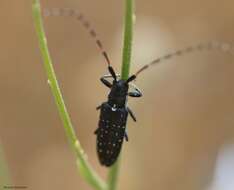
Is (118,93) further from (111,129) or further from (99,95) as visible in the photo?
(99,95)

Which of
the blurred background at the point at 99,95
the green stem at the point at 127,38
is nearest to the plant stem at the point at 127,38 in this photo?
the green stem at the point at 127,38

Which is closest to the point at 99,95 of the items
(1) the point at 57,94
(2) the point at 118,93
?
(2) the point at 118,93

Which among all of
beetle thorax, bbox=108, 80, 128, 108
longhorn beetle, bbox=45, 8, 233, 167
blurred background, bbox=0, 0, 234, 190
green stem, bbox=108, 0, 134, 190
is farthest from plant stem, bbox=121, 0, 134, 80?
blurred background, bbox=0, 0, 234, 190

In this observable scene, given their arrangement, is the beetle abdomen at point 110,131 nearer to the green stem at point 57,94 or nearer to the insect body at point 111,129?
the insect body at point 111,129

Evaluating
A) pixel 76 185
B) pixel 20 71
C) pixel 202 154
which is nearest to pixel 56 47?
pixel 20 71

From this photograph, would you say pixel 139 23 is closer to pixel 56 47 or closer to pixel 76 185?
pixel 56 47

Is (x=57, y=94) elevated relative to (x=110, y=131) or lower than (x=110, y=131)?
elevated

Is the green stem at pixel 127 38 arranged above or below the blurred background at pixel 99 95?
above
